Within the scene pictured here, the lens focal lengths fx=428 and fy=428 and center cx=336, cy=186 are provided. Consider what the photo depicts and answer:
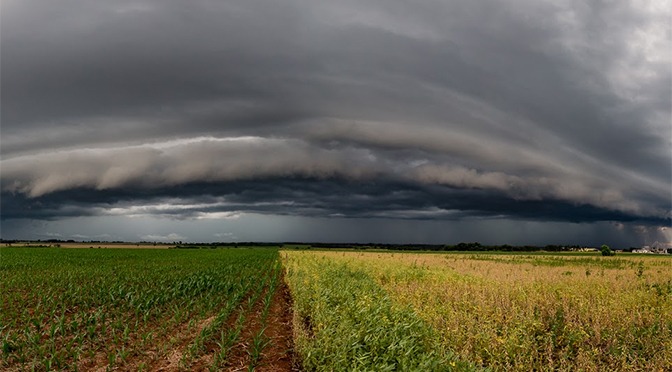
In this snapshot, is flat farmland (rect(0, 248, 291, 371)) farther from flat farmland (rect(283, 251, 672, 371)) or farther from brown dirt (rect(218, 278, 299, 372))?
flat farmland (rect(283, 251, 672, 371))

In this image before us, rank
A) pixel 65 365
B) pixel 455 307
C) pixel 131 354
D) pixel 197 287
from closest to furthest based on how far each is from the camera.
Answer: pixel 65 365 < pixel 131 354 < pixel 455 307 < pixel 197 287

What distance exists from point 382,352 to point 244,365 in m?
3.63

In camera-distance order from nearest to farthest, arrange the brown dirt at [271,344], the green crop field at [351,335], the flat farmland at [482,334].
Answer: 1. the flat farmland at [482,334]
2. the green crop field at [351,335]
3. the brown dirt at [271,344]

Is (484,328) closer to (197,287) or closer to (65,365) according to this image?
(65,365)

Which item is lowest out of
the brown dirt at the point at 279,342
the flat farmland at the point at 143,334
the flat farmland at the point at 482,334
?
the brown dirt at the point at 279,342

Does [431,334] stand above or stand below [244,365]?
above

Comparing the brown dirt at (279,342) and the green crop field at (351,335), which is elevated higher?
the green crop field at (351,335)

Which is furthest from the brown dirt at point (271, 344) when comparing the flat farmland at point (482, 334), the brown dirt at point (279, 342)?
the flat farmland at point (482, 334)

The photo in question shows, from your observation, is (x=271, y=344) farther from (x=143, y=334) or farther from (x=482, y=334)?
(x=482, y=334)

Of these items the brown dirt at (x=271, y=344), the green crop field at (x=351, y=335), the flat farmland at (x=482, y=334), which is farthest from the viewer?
the brown dirt at (x=271, y=344)

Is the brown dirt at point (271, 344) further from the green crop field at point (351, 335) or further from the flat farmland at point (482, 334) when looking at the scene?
the flat farmland at point (482, 334)

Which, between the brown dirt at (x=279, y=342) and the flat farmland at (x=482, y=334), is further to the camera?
the brown dirt at (x=279, y=342)

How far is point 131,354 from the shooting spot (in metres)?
11.6

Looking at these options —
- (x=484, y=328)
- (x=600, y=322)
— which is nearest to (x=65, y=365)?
(x=484, y=328)
